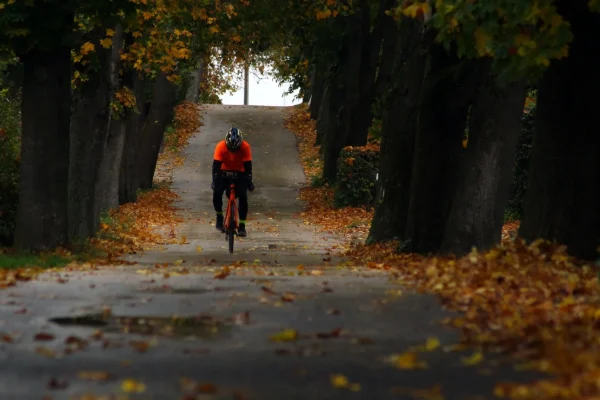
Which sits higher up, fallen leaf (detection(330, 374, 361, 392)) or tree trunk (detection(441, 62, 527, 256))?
tree trunk (detection(441, 62, 527, 256))

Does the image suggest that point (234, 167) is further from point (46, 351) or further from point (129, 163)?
point (129, 163)

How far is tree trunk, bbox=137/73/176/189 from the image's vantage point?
4016 centimetres

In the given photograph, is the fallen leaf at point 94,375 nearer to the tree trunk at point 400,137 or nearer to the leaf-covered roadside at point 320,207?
the tree trunk at point 400,137

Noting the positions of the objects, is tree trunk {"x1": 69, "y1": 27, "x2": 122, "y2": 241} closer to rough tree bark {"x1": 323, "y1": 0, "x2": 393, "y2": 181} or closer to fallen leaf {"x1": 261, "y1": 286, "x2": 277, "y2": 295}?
fallen leaf {"x1": 261, "y1": 286, "x2": 277, "y2": 295}

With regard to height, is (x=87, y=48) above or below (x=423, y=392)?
above

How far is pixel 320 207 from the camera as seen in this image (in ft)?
130

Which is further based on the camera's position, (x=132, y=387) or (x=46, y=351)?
(x=46, y=351)

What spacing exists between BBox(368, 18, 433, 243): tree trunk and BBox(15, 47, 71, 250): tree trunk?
5981mm

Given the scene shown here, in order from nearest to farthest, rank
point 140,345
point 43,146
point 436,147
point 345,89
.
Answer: point 140,345 < point 43,146 < point 436,147 < point 345,89

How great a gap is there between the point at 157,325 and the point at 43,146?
33.9 feet

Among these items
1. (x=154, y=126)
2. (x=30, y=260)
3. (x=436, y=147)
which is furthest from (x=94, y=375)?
(x=154, y=126)

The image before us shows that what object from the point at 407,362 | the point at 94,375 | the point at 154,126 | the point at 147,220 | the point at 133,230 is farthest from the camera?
the point at 154,126

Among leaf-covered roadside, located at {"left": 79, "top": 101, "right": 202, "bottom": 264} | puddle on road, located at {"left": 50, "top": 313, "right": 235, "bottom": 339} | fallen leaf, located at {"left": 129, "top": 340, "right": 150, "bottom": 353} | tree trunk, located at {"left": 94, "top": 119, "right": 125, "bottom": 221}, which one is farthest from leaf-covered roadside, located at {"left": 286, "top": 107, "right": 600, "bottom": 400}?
tree trunk, located at {"left": 94, "top": 119, "right": 125, "bottom": 221}

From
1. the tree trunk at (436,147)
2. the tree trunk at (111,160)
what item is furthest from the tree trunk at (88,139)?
the tree trunk at (436,147)
